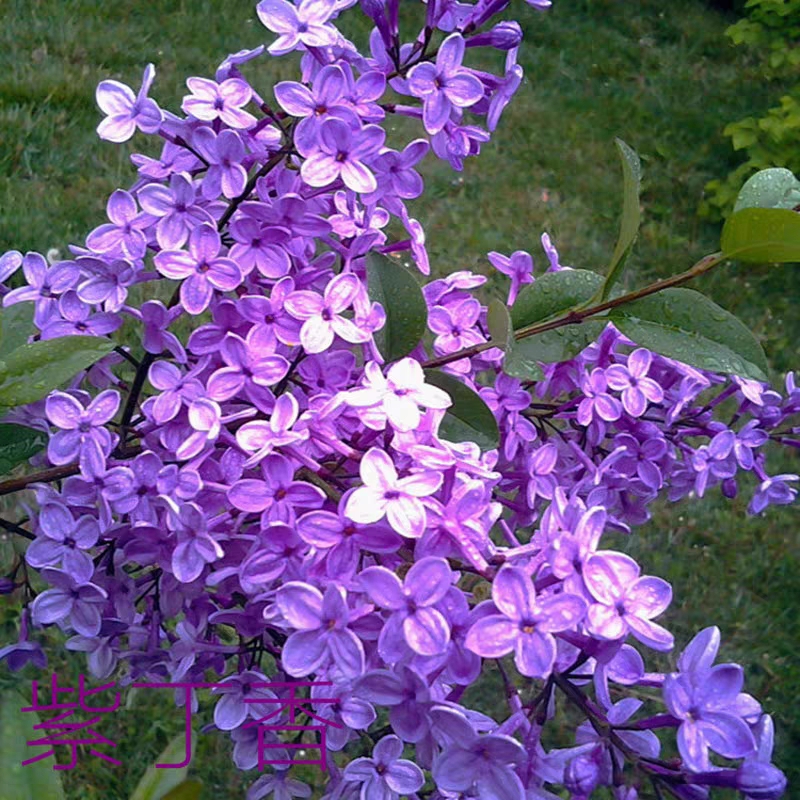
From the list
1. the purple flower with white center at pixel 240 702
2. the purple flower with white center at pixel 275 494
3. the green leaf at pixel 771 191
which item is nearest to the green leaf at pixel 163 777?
the purple flower with white center at pixel 240 702

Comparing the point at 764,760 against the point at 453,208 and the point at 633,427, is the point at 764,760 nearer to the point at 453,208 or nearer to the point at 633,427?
the point at 633,427

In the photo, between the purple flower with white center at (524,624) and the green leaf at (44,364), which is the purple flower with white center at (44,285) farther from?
the purple flower with white center at (524,624)

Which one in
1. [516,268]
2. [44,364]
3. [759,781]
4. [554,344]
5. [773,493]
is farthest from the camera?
[773,493]

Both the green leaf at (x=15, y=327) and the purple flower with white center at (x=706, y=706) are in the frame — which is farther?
the green leaf at (x=15, y=327)

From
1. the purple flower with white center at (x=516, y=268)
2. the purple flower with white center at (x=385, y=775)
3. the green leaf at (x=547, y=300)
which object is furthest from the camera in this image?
the purple flower with white center at (x=516, y=268)

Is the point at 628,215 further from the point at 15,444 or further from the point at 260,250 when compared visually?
the point at 15,444

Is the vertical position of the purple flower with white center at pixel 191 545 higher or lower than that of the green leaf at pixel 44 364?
lower

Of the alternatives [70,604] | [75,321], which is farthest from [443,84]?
[70,604]
